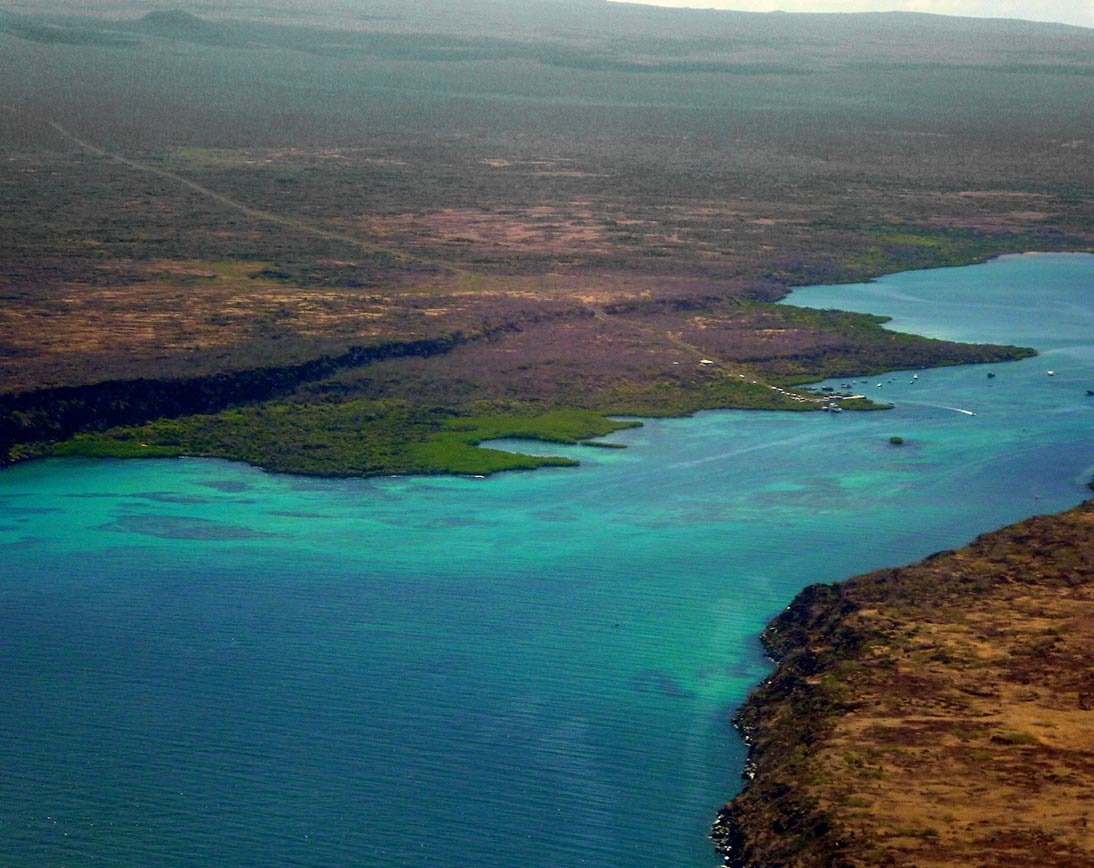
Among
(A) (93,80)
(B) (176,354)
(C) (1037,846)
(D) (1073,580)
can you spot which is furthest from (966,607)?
(A) (93,80)

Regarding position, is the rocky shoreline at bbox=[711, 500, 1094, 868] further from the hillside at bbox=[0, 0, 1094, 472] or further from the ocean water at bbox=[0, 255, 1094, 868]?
the hillside at bbox=[0, 0, 1094, 472]

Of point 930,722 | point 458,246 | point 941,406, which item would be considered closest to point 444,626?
point 930,722

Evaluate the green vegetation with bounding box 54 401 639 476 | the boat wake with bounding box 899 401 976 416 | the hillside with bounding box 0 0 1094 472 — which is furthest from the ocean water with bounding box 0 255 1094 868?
the hillside with bounding box 0 0 1094 472

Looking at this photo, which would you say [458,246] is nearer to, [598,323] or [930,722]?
[598,323]

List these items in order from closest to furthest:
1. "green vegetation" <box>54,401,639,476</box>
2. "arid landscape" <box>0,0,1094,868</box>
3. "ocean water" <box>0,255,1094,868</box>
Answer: "ocean water" <box>0,255,1094,868</box> → "arid landscape" <box>0,0,1094,868</box> → "green vegetation" <box>54,401,639,476</box>

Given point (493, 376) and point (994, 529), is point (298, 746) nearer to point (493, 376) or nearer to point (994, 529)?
point (994, 529)

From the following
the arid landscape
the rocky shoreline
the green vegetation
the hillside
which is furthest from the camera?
the hillside

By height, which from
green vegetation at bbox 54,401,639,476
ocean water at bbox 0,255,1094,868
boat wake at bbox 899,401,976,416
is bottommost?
ocean water at bbox 0,255,1094,868
